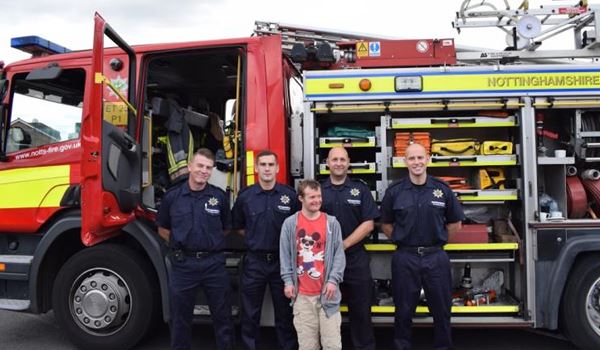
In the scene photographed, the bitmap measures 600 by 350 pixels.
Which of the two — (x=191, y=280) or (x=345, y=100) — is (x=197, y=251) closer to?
(x=191, y=280)

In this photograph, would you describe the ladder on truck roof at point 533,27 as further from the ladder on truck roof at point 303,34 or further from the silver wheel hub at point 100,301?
the silver wheel hub at point 100,301

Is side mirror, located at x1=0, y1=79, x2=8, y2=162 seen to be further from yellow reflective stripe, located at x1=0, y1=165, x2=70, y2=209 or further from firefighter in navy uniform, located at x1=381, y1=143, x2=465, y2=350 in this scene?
firefighter in navy uniform, located at x1=381, y1=143, x2=465, y2=350

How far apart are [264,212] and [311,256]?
1.68 ft

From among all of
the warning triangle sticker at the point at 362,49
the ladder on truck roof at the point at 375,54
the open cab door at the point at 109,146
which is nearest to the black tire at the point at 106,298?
the open cab door at the point at 109,146

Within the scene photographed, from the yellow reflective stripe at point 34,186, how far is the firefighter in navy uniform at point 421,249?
110 inches

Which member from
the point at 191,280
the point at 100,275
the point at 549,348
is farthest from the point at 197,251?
the point at 549,348

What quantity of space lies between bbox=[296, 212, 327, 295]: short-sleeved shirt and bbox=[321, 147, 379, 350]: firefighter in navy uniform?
1.05 feet

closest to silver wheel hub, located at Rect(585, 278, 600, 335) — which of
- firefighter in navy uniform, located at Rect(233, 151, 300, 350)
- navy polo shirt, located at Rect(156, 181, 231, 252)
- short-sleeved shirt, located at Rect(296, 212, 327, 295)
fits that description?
short-sleeved shirt, located at Rect(296, 212, 327, 295)

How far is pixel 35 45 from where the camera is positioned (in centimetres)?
434

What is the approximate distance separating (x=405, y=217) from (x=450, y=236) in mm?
544

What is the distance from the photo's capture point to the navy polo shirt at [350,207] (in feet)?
12.3

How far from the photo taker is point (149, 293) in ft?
13.2

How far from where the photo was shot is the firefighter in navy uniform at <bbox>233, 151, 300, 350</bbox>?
12.0ft

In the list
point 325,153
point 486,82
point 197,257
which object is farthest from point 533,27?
point 197,257
